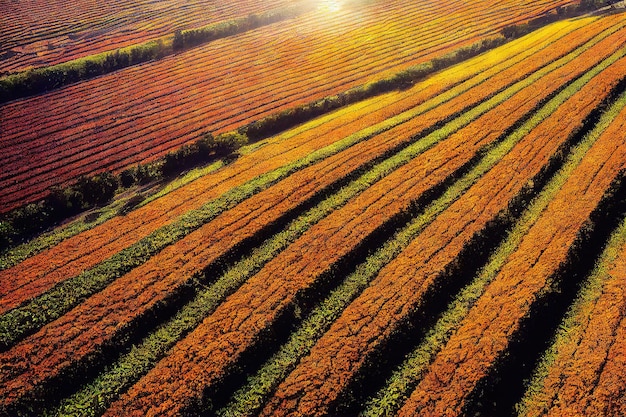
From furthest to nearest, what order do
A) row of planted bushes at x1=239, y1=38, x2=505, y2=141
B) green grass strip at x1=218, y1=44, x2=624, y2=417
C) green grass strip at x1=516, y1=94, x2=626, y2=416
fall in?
row of planted bushes at x1=239, y1=38, x2=505, y2=141 < green grass strip at x1=218, y1=44, x2=624, y2=417 < green grass strip at x1=516, y1=94, x2=626, y2=416

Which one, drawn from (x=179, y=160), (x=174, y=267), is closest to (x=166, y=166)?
(x=179, y=160)

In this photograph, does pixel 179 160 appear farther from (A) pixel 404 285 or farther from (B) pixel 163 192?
(A) pixel 404 285

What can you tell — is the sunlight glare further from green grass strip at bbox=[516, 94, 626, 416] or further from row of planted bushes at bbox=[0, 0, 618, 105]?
green grass strip at bbox=[516, 94, 626, 416]

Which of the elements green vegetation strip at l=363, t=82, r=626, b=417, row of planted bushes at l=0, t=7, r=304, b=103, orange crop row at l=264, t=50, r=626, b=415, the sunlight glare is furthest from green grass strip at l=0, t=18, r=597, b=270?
the sunlight glare

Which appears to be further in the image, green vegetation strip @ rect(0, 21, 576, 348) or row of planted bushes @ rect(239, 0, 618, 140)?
row of planted bushes @ rect(239, 0, 618, 140)

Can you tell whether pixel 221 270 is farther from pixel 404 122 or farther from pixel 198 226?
pixel 404 122

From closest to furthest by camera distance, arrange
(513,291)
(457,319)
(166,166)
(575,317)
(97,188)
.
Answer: (575,317) < (457,319) < (513,291) < (97,188) < (166,166)

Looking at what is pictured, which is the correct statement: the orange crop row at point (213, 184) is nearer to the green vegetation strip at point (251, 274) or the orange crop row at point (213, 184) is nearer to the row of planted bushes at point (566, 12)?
the green vegetation strip at point (251, 274)
